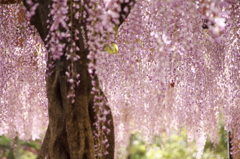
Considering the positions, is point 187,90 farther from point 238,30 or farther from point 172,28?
point 172,28

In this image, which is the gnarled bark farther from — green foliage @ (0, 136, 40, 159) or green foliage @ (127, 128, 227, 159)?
green foliage @ (0, 136, 40, 159)

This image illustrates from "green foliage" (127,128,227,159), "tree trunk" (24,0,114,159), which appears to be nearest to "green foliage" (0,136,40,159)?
"green foliage" (127,128,227,159)

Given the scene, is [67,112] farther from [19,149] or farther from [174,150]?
[19,149]

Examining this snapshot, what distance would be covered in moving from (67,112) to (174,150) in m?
5.50

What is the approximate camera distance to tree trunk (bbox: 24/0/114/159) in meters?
2.79

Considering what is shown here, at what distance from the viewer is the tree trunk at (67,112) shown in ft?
9.17

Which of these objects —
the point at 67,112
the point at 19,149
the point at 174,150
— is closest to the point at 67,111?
the point at 67,112

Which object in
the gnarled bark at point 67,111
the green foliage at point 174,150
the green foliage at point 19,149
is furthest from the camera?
the green foliage at point 19,149

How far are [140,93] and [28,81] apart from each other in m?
1.53

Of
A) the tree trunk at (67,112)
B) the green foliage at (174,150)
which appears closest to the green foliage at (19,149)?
the green foliage at (174,150)

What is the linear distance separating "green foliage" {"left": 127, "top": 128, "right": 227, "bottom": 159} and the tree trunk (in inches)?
192

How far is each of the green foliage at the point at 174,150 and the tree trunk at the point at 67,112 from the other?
4874 mm

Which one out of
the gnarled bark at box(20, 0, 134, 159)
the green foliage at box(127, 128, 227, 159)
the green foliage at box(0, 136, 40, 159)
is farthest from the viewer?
the green foliage at box(0, 136, 40, 159)

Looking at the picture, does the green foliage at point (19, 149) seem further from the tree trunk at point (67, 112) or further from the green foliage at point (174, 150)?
the tree trunk at point (67, 112)
